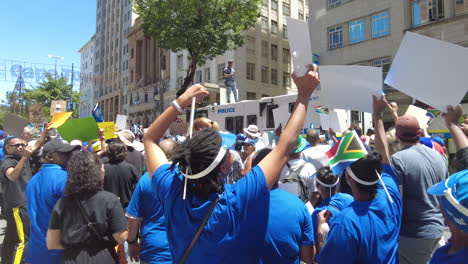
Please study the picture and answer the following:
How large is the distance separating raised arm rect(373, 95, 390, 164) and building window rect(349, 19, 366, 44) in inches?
850

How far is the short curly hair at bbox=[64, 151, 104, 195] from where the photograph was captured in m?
2.68

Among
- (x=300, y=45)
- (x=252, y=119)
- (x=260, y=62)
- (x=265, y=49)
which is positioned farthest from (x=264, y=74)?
(x=300, y=45)

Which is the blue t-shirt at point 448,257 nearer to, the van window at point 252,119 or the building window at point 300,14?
the van window at point 252,119

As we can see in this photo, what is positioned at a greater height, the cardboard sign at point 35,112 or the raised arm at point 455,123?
the cardboard sign at point 35,112

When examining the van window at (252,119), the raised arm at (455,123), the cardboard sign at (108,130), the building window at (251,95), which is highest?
the building window at (251,95)

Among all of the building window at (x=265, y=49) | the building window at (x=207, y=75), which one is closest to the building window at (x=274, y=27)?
the building window at (x=265, y=49)

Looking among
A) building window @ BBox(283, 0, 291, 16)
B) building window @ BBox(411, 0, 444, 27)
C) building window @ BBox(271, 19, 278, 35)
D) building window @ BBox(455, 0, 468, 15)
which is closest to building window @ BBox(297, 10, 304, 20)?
building window @ BBox(283, 0, 291, 16)

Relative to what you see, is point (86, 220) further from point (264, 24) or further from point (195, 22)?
point (264, 24)

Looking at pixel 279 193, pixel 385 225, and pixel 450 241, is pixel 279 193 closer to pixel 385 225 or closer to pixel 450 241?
pixel 385 225

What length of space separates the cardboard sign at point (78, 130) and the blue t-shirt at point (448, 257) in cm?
414

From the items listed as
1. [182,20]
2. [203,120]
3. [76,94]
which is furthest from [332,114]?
[76,94]

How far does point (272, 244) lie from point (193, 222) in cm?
64

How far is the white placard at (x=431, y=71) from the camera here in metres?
2.10

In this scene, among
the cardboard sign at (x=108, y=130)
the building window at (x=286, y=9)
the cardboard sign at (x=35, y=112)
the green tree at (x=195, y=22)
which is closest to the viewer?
the cardboard sign at (x=108, y=130)
